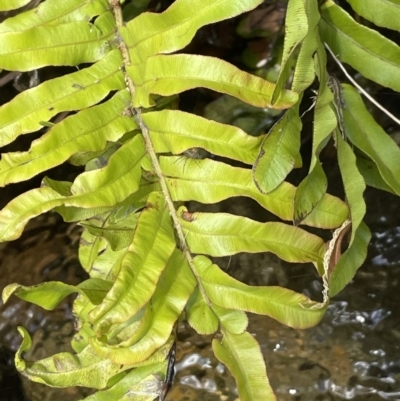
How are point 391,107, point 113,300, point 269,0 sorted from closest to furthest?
1. point 113,300
2. point 269,0
3. point 391,107

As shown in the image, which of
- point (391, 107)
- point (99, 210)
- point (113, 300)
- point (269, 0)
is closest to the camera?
point (113, 300)

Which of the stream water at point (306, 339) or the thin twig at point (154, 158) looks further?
the stream water at point (306, 339)

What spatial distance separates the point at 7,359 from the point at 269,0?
971 millimetres

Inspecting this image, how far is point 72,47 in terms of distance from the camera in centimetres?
82

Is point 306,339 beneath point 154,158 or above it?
beneath

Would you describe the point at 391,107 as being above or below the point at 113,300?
above

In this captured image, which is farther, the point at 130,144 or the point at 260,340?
the point at 260,340

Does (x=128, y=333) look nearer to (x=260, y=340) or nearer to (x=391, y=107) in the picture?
(x=260, y=340)

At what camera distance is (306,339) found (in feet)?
4.00

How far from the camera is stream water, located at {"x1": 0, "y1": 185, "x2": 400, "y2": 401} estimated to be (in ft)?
3.91

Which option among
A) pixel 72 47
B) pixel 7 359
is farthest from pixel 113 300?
pixel 7 359

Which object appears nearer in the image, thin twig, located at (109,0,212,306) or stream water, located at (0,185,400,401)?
thin twig, located at (109,0,212,306)

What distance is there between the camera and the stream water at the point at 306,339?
119 centimetres

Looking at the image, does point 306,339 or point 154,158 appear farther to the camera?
point 306,339
